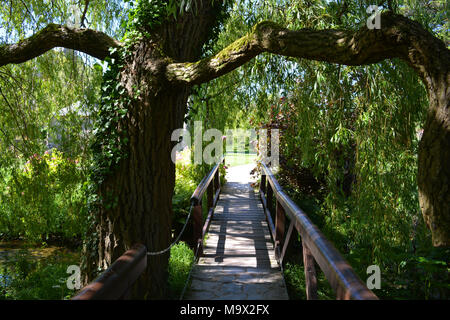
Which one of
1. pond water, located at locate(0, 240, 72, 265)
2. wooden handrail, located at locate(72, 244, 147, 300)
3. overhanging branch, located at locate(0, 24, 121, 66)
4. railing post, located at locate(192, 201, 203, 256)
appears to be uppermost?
overhanging branch, located at locate(0, 24, 121, 66)

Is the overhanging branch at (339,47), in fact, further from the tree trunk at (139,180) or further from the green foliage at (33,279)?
the green foliage at (33,279)

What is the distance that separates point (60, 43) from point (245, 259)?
11.2 feet

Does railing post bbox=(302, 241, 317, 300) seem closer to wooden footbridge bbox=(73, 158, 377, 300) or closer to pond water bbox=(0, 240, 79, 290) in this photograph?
wooden footbridge bbox=(73, 158, 377, 300)

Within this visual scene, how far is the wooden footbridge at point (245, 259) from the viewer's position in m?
1.79

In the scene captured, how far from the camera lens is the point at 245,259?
518 cm

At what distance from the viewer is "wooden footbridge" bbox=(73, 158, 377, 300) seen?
5.88 feet

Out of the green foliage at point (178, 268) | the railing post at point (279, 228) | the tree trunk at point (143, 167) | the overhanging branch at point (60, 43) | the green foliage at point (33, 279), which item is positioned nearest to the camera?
the tree trunk at point (143, 167)

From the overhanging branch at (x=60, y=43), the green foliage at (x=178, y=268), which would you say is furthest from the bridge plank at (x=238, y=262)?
the overhanging branch at (x=60, y=43)

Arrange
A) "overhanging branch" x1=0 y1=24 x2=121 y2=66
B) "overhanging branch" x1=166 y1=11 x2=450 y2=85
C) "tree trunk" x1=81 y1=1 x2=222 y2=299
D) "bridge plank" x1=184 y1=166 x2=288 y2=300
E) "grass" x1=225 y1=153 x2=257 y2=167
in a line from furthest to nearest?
1. "grass" x1=225 y1=153 x2=257 y2=167
2. "bridge plank" x1=184 y1=166 x2=288 y2=300
3. "overhanging branch" x1=0 y1=24 x2=121 y2=66
4. "tree trunk" x1=81 y1=1 x2=222 y2=299
5. "overhanging branch" x1=166 y1=11 x2=450 y2=85

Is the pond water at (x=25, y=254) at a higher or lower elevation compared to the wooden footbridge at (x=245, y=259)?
lower

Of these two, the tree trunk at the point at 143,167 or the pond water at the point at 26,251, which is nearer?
the tree trunk at the point at 143,167

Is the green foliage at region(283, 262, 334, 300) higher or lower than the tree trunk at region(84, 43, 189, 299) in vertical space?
lower

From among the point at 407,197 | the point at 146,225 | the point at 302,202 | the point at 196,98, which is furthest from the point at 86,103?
the point at 302,202

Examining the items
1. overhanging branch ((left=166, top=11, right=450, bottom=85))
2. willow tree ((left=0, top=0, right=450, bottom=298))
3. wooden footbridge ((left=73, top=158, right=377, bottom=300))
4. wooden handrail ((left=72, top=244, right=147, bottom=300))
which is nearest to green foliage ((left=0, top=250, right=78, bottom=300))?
willow tree ((left=0, top=0, right=450, bottom=298))
